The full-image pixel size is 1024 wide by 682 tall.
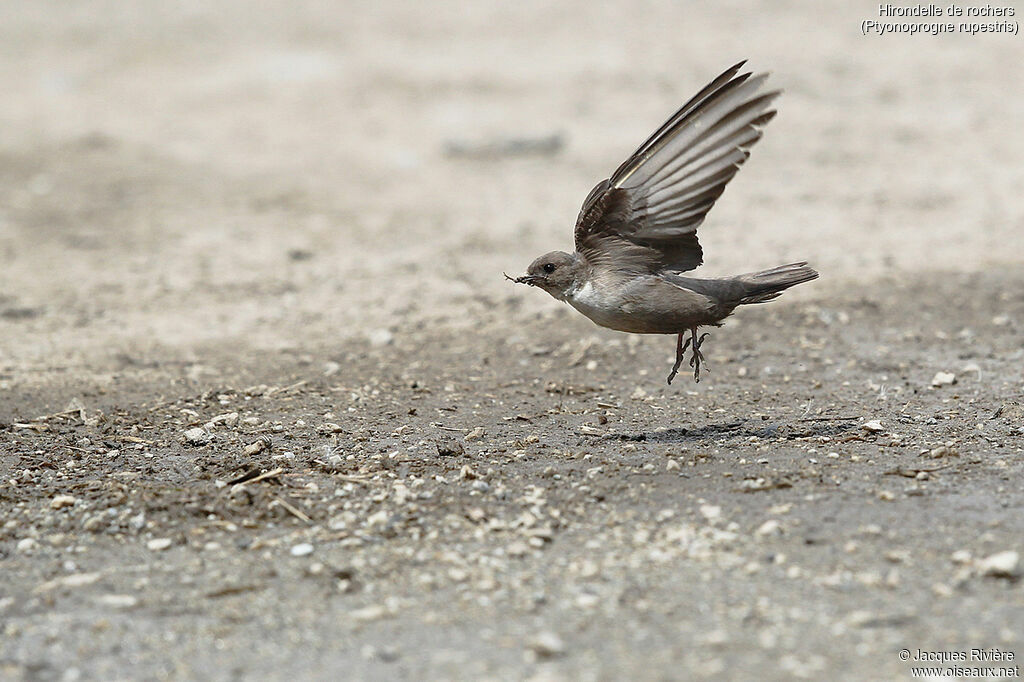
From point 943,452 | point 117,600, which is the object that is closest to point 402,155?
point 943,452

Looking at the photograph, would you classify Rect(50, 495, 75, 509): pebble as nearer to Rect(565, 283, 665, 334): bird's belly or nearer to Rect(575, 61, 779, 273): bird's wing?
Rect(565, 283, 665, 334): bird's belly

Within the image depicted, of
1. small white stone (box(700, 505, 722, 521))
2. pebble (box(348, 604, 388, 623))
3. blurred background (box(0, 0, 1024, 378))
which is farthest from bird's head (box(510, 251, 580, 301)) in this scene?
blurred background (box(0, 0, 1024, 378))

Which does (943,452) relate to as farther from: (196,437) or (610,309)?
(196,437)

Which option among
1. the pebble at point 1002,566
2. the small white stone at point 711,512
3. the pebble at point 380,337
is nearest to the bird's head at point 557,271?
the small white stone at point 711,512

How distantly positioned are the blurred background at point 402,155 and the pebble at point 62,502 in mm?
2299

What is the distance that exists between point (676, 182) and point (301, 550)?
2.16 m

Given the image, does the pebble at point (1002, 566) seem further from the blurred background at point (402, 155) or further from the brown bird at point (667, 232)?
the blurred background at point (402, 155)

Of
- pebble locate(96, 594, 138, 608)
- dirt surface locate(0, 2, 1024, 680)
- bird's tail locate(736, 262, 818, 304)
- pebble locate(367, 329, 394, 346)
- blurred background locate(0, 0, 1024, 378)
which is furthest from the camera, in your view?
blurred background locate(0, 0, 1024, 378)

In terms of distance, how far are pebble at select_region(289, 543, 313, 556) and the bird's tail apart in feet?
7.35

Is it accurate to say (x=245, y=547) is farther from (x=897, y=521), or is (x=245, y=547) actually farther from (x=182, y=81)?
(x=182, y=81)

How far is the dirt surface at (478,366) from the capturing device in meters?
3.80

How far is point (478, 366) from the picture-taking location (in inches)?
271

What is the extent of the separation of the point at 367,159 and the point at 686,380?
247 inches

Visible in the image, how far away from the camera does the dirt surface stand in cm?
380
